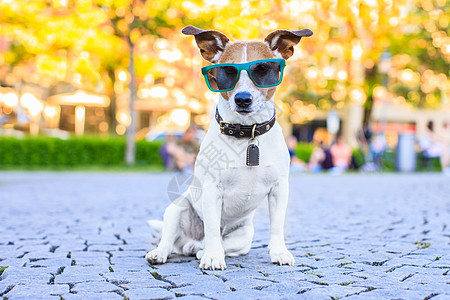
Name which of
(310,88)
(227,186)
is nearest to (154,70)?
(310,88)

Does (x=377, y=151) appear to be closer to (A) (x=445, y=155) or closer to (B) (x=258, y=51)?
(A) (x=445, y=155)

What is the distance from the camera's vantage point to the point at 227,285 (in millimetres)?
2578

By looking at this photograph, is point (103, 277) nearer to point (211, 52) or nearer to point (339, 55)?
point (211, 52)

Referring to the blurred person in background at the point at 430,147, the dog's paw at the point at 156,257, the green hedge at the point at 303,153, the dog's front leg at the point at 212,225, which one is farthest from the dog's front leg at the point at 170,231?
the blurred person in background at the point at 430,147

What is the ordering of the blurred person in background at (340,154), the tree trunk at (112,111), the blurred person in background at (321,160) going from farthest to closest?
the tree trunk at (112,111) < the blurred person in background at (340,154) < the blurred person in background at (321,160)

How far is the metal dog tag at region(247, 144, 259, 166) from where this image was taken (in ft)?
9.48

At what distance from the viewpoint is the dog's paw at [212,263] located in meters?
2.93

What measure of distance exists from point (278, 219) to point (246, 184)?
0.33 m

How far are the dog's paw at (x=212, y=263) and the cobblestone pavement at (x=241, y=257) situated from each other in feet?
0.19

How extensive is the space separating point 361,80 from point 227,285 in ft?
68.8

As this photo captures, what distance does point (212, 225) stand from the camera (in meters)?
2.96

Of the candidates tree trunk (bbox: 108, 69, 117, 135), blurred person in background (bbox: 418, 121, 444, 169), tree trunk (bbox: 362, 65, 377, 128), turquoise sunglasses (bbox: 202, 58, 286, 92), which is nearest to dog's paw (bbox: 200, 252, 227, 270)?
turquoise sunglasses (bbox: 202, 58, 286, 92)

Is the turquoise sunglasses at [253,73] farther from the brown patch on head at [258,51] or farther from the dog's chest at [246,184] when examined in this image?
the dog's chest at [246,184]

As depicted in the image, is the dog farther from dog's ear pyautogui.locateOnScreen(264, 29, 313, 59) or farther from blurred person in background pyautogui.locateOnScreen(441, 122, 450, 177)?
blurred person in background pyautogui.locateOnScreen(441, 122, 450, 177)
